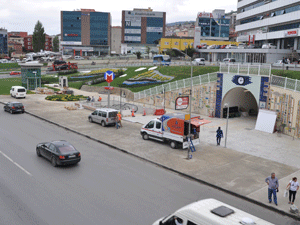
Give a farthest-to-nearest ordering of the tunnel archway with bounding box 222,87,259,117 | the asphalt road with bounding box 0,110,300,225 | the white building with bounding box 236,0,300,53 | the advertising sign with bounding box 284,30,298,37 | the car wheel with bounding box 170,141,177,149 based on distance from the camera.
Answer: the white building with bounding box 236,0,300,53 → the advertising sign with bounding box 284,30,298,37 → the tunnel archway with bounding box 222,87,259,117 → the car wheel with bounding box 170,141,177,149 → the asphalt road with bounding box 0,110,300,225

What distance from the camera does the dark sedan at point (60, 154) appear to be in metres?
16.2

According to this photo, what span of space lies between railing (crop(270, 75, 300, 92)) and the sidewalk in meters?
4.07

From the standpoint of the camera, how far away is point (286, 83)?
2516 centimetres

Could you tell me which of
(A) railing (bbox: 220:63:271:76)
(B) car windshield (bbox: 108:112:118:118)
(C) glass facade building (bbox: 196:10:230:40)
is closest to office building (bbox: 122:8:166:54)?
(C) glass facade building (bbox: 196:10:230:40)

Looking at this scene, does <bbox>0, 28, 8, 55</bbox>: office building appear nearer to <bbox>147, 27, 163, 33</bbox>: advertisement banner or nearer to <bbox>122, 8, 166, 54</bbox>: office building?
<bbox>122, 8, 166, 54</bbox>: office building

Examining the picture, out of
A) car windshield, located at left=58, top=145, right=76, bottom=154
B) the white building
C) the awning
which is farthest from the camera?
the white building

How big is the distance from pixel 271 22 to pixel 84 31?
104 meters

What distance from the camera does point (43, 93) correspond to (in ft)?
167

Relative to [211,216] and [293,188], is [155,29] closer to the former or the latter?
[293,188]

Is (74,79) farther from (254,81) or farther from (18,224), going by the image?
(18,224)

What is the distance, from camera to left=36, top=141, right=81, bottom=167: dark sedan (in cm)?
1625

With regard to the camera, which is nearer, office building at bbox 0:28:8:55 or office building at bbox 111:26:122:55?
office building at bbox 111:26:122:55

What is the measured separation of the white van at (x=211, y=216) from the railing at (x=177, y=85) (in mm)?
25258

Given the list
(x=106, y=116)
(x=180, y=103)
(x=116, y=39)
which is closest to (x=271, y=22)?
(x=180, y=103)
